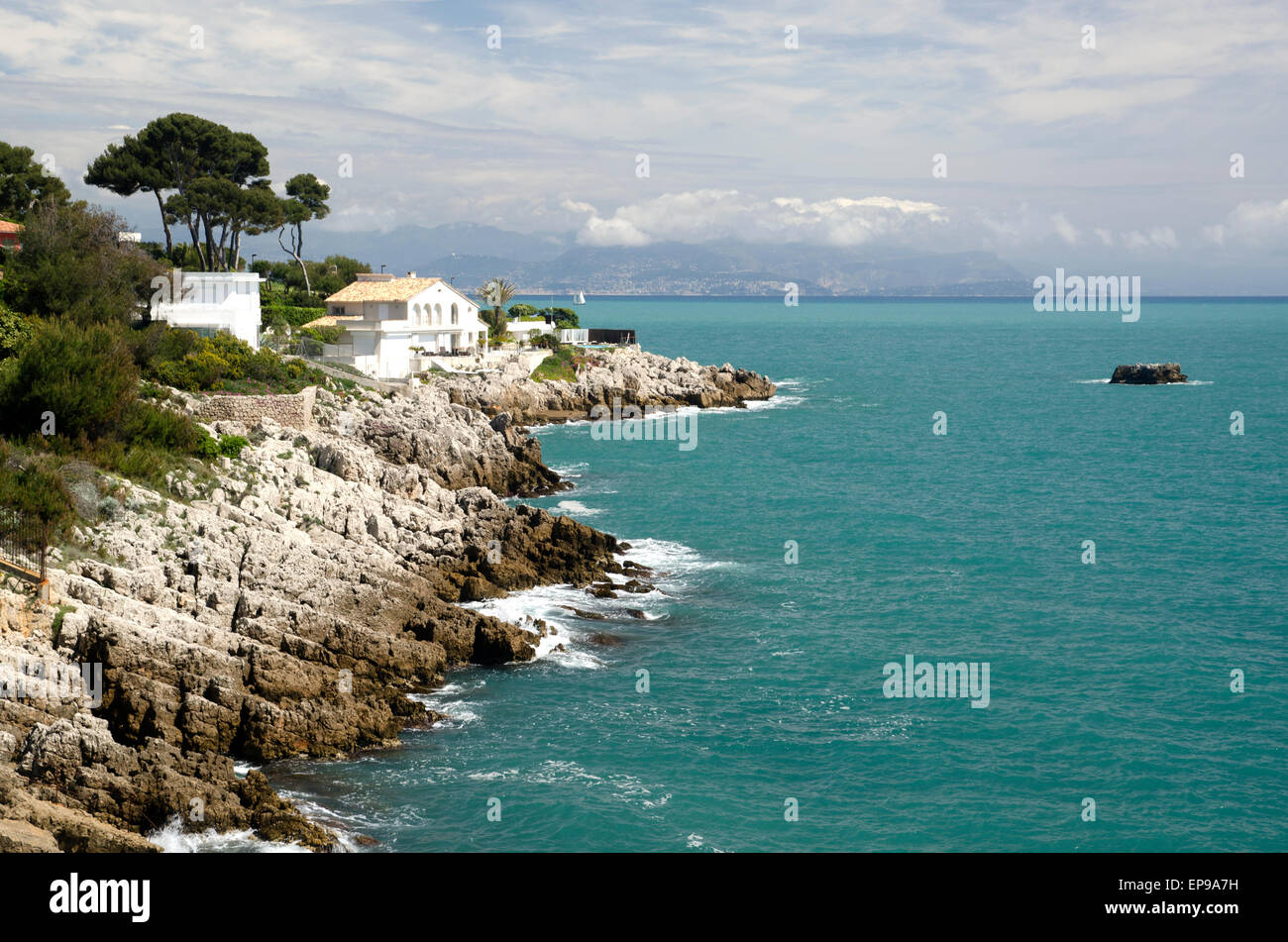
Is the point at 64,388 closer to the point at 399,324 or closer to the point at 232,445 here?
the point at 232,445

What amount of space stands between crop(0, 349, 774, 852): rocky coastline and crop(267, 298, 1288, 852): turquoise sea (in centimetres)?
141

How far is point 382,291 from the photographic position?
3120 inches

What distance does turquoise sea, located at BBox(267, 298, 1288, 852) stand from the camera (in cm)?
2362

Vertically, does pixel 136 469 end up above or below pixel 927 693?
above

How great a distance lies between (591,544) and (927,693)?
1486cm

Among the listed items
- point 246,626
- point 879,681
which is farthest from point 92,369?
point 879,681

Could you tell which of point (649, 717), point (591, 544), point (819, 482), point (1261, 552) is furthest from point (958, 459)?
point (649, 717)

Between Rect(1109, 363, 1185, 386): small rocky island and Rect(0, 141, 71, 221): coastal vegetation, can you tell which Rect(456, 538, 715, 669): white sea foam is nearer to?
Rect(0, 141, 71, 221): coastal vegetation

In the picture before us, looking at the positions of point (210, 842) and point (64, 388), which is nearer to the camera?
point (210, 842)

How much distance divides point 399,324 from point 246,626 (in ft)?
160

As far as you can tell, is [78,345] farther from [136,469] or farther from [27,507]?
[27,507]

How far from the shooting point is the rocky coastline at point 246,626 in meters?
21.8

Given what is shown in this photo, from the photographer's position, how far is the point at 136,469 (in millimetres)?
34031

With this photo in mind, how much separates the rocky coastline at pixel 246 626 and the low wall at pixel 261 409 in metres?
0.73
